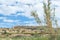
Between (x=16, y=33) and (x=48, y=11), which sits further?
(x=16, y=33)

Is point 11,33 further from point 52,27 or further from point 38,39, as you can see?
point 52,27

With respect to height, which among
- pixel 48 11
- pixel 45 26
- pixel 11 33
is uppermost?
pixel 48 11

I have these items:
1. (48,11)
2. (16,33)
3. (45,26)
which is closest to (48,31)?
(45,26)

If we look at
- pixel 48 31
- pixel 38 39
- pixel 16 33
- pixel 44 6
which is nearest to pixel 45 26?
pixel 48 31

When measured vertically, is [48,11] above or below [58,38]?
above

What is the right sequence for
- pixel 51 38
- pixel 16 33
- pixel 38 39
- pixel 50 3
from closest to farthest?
pixel 50 3 → pixel 51 38 → pixel 38 39 → pixel 16 33

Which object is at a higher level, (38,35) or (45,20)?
(45,20)

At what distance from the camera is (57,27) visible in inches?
285

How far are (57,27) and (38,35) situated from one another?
4.31 feet

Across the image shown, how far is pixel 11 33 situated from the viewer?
1129 centimetres

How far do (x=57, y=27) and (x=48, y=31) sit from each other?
0.33 metres

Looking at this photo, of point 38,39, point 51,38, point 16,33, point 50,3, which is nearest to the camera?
point 50,3

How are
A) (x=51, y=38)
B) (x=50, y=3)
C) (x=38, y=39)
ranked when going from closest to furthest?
(x=50, y=3)
(x=51, y=38)
(x=38, y=39)

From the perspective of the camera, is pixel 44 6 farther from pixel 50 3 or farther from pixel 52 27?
pixel 52 27
